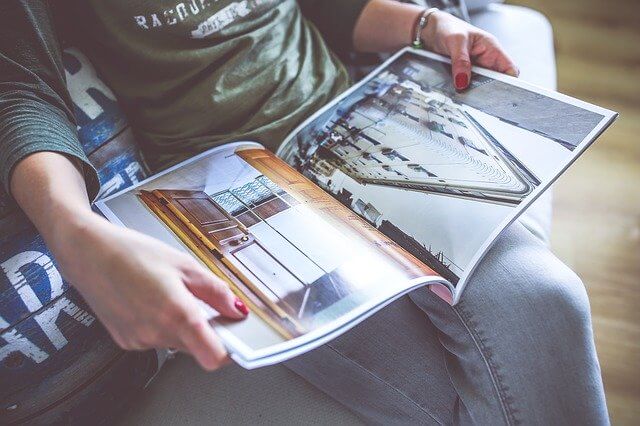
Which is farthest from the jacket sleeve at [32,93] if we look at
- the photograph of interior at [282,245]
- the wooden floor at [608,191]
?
the wooden floor at [608,191]

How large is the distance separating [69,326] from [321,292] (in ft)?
0.88

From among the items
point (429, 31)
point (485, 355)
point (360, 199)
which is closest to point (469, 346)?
point (485, 355)

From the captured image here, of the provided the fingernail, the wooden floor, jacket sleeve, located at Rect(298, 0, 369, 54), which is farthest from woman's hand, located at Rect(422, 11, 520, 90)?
the wooden floor

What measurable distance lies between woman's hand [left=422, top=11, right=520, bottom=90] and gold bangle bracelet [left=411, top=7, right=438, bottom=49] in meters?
0.03

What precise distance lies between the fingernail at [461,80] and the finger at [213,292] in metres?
0.40

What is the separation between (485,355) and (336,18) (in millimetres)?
560

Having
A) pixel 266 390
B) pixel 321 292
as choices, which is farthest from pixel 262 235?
pixel 266 390

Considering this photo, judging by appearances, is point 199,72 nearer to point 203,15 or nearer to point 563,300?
point 203,15

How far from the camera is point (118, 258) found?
41 centimetres

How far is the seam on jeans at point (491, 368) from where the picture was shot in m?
0.52

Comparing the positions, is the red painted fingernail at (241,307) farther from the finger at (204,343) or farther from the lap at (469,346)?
the lap at (469,346)

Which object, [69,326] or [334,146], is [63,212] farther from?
[334,146]

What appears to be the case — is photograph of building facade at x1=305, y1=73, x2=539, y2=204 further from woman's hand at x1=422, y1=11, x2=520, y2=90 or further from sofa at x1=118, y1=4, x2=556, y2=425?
sofa at x1=118, y1=4, x2=556, y2=425

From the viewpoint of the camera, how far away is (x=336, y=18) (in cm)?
85
